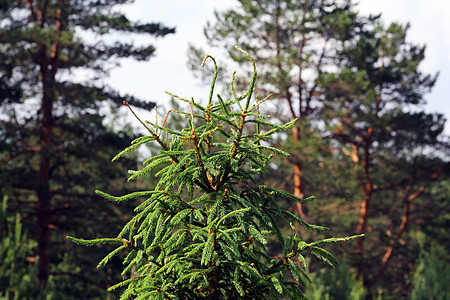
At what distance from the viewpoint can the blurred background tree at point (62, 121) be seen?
13828 millimetres

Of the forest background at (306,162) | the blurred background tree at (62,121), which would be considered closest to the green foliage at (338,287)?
the forest background at (306,162)

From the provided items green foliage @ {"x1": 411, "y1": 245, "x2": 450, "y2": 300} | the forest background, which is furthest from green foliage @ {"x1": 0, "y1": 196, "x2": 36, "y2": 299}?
green foliage @ {"x1": 411, "y1": 245, "x2": 450, "y2": 300}

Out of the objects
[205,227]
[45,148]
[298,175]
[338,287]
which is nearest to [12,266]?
[45,148]

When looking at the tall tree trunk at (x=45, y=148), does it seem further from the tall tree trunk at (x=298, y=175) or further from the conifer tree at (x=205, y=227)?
the conifer tree at (x=205, y=227)

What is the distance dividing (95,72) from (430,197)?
20.5 meters

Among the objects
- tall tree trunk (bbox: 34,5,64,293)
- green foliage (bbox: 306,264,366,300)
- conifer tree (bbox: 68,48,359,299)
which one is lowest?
conifer tree (bbox: 68,48,359,299)

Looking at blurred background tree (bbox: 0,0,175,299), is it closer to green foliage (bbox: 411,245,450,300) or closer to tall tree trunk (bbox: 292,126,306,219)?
tall tree trunk (bbox: 292,126,306,219)

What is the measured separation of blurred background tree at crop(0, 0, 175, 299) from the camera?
45.4 feet

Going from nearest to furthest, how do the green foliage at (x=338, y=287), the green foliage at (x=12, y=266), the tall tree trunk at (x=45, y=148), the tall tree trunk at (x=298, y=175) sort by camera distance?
the green foliage at (x=12, y=266)
the tall tree trunk at (x=45, y=148)
the green foliage at (x=338, y=287)
the tall tree trunk at (x=298, y=175)

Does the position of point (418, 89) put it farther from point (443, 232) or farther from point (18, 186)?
point (18, 186)

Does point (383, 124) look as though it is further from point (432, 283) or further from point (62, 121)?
point (62, 121)

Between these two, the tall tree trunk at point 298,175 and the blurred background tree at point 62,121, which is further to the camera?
the tall tree trunk at point 298,175

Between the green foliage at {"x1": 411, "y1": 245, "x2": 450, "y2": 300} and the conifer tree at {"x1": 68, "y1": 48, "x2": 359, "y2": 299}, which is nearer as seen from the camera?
the conifer tree at {"x1": 68, "y1": 48, "x2": 359, "y2": 299}

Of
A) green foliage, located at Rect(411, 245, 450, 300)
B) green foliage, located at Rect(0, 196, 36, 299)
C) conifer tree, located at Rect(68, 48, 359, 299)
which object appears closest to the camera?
conifer tree, located at Rect(68, 48, 359, 299)
